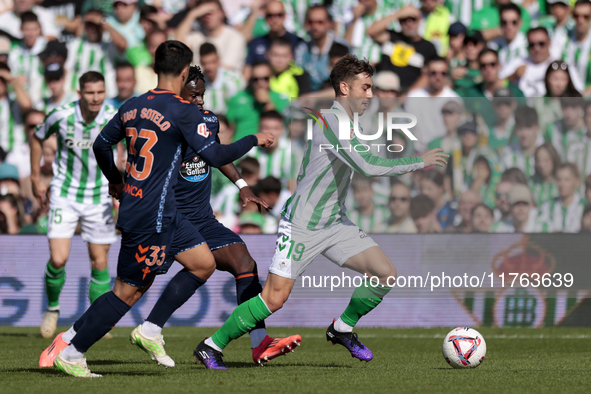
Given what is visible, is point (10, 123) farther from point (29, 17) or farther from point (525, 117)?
point (525, 117)

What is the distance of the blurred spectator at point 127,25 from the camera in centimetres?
1099

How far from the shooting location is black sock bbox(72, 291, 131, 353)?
14.5 ft

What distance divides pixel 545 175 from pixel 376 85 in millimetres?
2609

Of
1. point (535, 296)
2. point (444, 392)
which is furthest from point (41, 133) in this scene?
point (535, 296)

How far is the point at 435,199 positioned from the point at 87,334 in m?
5.06

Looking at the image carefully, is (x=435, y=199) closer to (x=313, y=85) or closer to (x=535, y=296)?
(x=535, y=296)

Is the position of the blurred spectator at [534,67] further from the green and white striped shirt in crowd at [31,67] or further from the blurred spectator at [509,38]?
the green and white striped shirt in crowd at [31,67]

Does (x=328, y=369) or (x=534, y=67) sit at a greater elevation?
(x=534, y=67)

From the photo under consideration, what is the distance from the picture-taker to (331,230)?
5352 millimetres

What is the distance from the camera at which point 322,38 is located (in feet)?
35.4

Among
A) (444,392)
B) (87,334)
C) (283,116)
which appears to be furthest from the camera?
(283,116)

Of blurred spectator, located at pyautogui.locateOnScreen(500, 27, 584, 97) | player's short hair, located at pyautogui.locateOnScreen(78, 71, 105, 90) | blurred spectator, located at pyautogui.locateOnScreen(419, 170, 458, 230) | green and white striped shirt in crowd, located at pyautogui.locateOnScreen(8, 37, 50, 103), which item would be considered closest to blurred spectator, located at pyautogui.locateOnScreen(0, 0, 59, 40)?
green and white striped shirt in crowd, located at pyautogui.locateOnScreen(8, 37, 50, 103)

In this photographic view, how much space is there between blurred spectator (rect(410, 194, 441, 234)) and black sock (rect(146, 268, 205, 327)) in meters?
3.84

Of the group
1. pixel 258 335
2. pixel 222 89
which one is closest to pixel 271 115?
pixel 222 89
